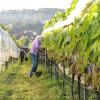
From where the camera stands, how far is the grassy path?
34.5ft

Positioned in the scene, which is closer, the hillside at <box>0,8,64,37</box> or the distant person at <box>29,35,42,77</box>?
the distant person at <box>29,35,42,77</box>

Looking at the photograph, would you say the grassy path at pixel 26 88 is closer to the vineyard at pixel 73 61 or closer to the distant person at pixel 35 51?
the vineyard at pixel 73 61

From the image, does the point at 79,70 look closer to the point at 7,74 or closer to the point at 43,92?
the point at 43,92

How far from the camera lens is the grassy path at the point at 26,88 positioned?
34.5 ft

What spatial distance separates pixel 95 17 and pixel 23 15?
5387 cm

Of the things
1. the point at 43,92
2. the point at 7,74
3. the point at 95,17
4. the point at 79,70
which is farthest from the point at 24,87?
the point at 95,17

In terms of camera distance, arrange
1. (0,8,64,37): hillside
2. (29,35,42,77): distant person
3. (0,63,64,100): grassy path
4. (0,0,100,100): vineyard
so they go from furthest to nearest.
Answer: (0,8,64,37): hillside, (29,35,42,77): distant person, (0,63,64,100): grassy path, (0,0,100,100): vineyard

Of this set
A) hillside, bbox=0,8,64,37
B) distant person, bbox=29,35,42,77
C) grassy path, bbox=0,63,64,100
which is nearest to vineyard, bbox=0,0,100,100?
grassy path, bbox=0,63,64,100

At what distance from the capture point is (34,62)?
14.8 metres

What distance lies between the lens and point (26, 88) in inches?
484

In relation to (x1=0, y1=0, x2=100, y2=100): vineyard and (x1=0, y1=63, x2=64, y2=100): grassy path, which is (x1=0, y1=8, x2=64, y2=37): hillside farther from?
(x1=0, y1=0, x2=100, y2=100): vineyard

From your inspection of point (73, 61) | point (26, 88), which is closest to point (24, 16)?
point (26, 88)

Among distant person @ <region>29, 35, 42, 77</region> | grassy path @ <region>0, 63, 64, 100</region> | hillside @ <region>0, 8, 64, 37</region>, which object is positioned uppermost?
hillside @ <region>0, 8, 64, 37</region>

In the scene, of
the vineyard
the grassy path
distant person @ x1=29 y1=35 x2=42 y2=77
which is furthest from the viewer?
distant person @ x1=29 y1=35 x2=42 y2=77
